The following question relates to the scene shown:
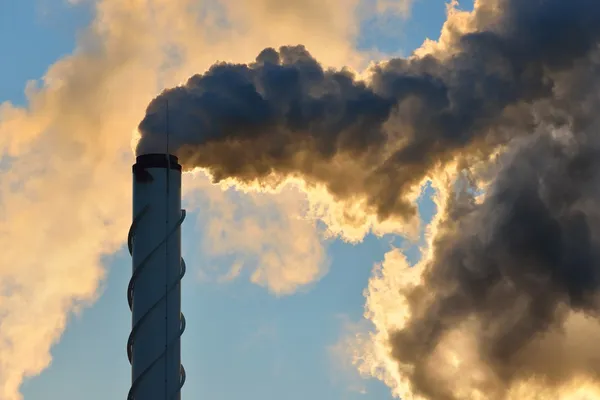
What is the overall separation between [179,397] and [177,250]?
5.21 meters

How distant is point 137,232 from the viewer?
33.3 meters

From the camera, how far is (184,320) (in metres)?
34.3

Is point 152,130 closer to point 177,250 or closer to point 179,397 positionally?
point 177,250

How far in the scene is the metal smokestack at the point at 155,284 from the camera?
107ft

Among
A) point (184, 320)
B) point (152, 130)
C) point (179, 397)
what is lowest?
point (179, 397)

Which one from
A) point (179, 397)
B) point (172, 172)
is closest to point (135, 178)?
point (172, 172)

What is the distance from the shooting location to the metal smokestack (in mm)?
32656

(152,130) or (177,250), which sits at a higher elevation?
(152,130)

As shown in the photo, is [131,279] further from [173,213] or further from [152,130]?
[152,130]

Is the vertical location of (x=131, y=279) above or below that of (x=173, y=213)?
below

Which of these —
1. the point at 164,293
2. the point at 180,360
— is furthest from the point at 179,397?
the point at 164,293

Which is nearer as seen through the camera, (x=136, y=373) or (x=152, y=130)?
(x=136, y=373)

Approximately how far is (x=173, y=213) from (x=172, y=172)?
1517 millimetres

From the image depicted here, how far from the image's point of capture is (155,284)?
33.0 m
